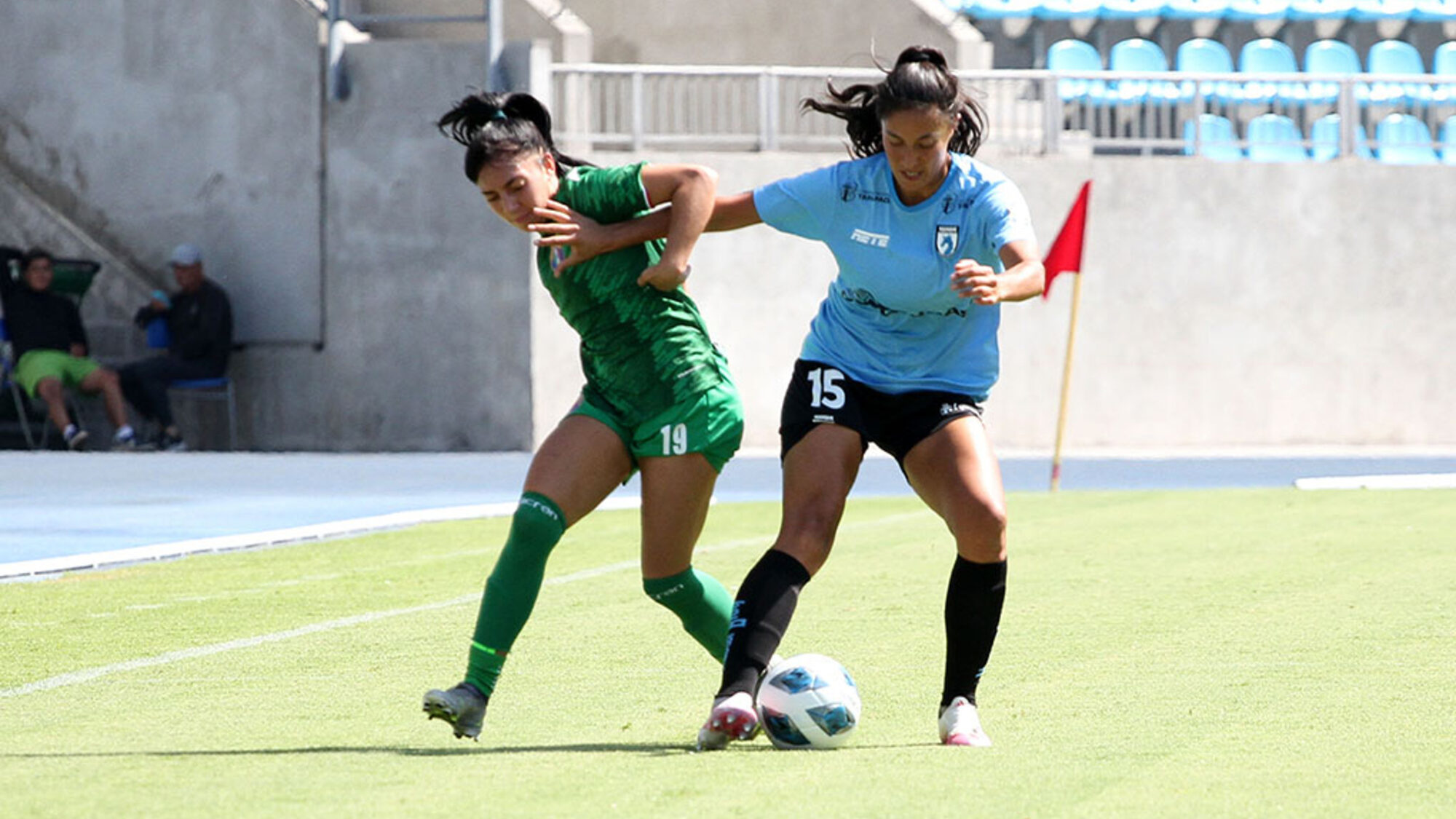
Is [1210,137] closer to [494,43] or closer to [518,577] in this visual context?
[494,43]

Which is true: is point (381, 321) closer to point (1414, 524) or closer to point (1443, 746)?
point (1414, 524)

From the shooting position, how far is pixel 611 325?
6215 millimetres

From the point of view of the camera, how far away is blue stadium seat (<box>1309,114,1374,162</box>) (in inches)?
1033

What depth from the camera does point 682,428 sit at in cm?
615

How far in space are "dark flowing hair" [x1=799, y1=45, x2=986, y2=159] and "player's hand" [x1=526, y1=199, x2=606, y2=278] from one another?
0.71m

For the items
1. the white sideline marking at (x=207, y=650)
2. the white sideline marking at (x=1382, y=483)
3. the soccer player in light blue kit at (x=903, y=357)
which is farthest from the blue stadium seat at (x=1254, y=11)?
the soccer player in light blue kit at (x=903, y=357)

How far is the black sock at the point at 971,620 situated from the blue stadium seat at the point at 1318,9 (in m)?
26.5

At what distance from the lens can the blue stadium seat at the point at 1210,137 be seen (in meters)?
25.8

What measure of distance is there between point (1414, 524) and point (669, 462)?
9.99 m

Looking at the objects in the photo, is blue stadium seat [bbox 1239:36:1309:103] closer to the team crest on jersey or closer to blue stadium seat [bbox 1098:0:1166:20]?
blue stadium seat [bbox 1098:0:1166:20]

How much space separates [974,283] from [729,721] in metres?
1.27

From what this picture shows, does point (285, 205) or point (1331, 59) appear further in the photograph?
point (1331, 59)

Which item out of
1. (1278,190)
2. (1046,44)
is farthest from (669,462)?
(1046,44)

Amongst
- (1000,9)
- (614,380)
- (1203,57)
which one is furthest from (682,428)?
(1203,57)
